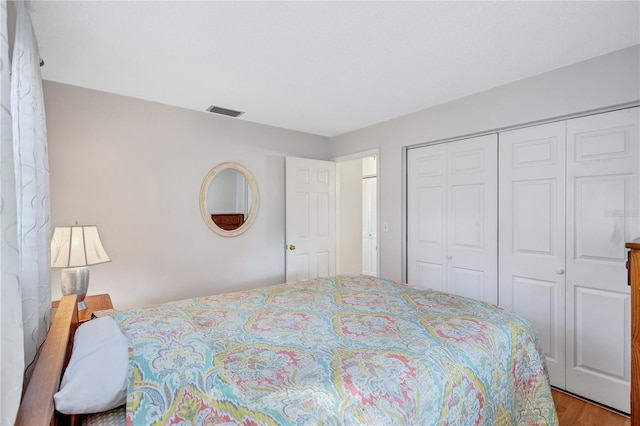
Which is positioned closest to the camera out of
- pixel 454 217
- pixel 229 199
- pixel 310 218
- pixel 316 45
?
pixel 316 45

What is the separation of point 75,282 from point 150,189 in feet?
3.45

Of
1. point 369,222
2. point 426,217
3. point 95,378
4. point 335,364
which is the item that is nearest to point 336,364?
point 335,364

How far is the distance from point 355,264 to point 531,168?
294 centimetres

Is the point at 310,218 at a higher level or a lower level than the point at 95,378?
higher

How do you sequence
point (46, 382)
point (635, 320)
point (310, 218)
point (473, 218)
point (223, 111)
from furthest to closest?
point (310, 218)
point (223, 111)
point (473, 218)
point (635, 320)
point (46, 382)

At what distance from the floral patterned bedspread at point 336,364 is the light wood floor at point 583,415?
72cm

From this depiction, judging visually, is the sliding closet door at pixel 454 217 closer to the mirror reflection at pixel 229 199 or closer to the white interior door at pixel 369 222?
the mirror reflection at pixel 229 199

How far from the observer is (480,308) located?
1.75 meters

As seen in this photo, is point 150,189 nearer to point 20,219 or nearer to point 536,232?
point 20,219

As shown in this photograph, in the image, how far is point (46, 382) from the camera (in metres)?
0.90

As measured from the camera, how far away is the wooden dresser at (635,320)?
4.45 ft

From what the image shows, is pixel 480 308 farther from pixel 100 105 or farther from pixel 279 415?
pixel 100 105

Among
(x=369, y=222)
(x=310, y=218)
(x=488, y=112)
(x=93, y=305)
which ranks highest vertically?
(x=488, y=112)

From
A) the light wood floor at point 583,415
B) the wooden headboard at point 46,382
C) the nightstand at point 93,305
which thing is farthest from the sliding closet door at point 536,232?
the nightstand at point 93,305
